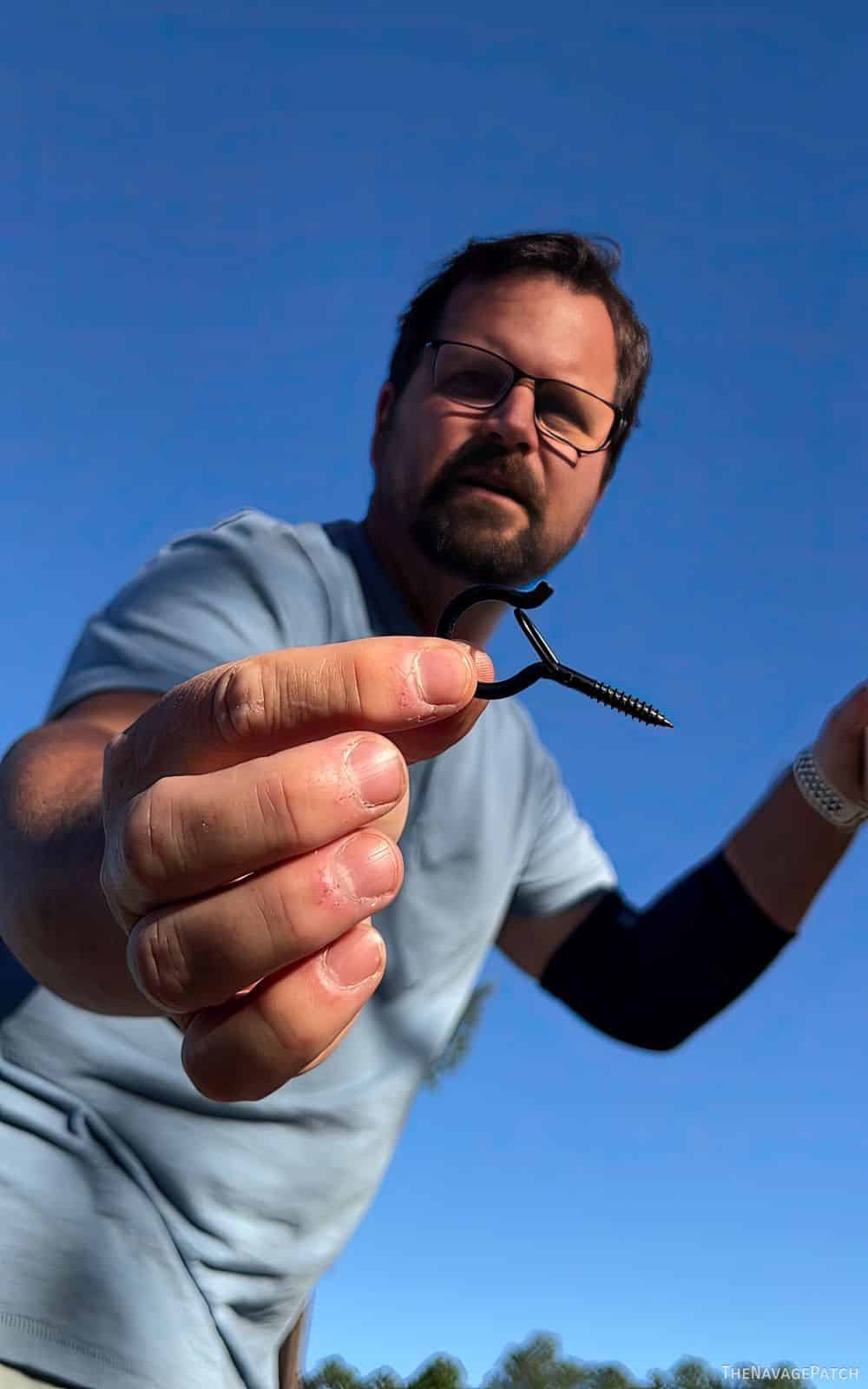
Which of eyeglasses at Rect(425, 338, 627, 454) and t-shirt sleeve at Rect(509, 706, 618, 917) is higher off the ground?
eyeglasses at Rect(425, 338, 627, 454)

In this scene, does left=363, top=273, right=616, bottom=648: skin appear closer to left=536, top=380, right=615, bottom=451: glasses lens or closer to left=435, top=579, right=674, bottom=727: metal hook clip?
left=536, top=380, right=615, bottom=451: glasses lens

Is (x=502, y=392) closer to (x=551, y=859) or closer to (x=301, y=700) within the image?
(x=551, y=859)

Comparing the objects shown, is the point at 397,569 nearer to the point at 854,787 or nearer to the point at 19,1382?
the point at 854,787

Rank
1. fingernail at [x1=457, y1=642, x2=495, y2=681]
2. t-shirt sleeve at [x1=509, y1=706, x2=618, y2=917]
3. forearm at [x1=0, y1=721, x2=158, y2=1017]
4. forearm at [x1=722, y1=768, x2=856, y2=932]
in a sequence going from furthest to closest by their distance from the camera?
t-shirt sleeve at [x1=509, y1=706, x2=618, y2=917] < forearm at [x1=722, y1=768, x2=856, y2=932] < forearm at [x1=0, y1=721, x2=158, y2=1017] < fingernail at [x1=457, y1=642, x2=495, y2=681]

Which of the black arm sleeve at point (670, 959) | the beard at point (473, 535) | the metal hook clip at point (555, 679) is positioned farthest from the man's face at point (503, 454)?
the metal hook clip at point (555, 679)

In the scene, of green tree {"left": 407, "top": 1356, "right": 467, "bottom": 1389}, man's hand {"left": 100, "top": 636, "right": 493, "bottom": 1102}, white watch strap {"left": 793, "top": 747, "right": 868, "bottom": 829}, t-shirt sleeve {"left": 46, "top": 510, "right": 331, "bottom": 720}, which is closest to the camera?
man's hand {"left": 100, "top": 636, "right": 493, "bottom": 1102}

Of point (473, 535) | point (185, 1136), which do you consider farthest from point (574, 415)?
point (185, 1136)

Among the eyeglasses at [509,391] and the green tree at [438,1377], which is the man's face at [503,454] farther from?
the green tree at [438,1377]

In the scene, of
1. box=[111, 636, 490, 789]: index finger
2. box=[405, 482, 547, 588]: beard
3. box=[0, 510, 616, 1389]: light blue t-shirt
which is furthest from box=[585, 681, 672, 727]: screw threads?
box=[405, 482, 547, 588]: beard
